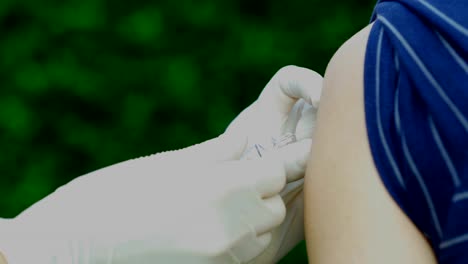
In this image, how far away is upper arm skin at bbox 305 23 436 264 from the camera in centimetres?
105

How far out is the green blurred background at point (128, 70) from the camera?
3096 millimetres

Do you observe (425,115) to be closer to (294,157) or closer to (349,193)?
(349,193)

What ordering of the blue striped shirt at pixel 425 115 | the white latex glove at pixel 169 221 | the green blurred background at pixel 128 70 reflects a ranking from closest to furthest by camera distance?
the blue striped shirt at pixel 425 115 < the white latex glove at pixel 169 221 < the green blurred background at pixel 128 70

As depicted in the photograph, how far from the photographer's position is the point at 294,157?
132 centimetres

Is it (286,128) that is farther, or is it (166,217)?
(286,128)

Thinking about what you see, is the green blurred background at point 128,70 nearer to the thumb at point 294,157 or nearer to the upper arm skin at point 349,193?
the thumb at point 294,157

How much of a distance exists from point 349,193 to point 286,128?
1.36 ft

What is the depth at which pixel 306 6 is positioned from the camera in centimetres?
318

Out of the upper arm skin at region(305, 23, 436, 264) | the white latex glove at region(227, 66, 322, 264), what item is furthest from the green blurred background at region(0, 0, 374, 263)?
the upper arm skin at region(305, 23, 436, 264)

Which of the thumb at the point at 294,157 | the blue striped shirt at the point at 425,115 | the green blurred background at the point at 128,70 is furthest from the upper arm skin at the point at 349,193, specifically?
the green blurred background at the point at 128,70

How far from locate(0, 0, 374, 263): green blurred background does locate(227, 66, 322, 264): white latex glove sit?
1627 millimetres

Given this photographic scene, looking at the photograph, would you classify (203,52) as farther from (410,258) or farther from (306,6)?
(410,258)

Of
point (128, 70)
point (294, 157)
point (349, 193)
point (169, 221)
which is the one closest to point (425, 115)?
point (349, 193)

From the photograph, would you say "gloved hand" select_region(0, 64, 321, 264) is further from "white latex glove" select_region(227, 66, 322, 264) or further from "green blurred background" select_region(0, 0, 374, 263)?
"green blurred background" select_region(0, 0, 374, 263)
